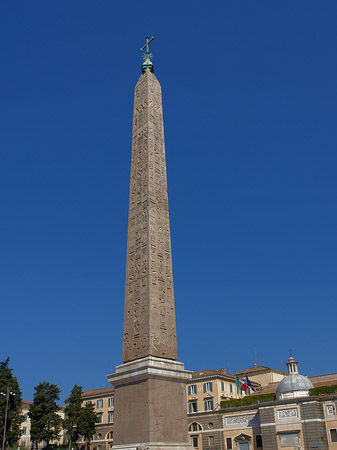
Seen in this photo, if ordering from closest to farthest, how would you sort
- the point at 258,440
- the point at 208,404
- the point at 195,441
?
the point at 258,440, the point at 195,441, the point at 208,404

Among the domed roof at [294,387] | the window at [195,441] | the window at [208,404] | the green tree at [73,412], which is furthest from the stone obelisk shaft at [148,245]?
the green tree at [73,412]

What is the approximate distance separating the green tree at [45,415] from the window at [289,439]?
833 inches

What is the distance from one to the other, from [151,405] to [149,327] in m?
1.76

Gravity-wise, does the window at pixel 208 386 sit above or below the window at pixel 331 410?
above

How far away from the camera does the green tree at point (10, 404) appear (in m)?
41.7

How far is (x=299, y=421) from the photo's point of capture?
3206 centimetres

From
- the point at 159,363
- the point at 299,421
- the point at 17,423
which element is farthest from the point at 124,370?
the point at 17,423

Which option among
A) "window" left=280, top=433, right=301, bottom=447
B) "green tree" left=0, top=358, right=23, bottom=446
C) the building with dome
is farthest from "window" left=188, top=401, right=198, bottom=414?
"green tree" left=0, top=358, right=23, bottom=446

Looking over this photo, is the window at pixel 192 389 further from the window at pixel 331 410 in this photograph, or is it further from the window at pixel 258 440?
the window at pixel 331 410

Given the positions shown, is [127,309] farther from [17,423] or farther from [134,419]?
[17,423]

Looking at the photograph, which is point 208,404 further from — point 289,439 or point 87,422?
point 87,422

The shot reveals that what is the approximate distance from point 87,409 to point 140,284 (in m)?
38.4

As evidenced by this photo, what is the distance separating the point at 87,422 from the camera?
4609cm

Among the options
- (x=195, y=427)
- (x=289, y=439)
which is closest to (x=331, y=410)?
(x=289, y=439)
